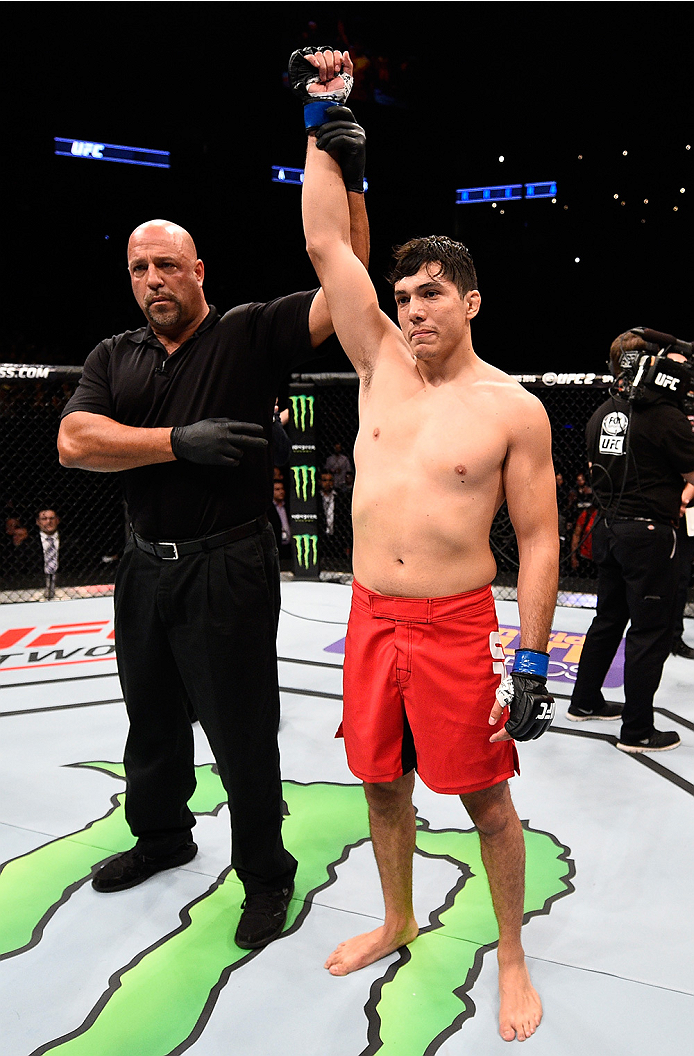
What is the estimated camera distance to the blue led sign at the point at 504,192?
11695 mm

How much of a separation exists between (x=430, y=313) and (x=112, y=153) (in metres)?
10.5

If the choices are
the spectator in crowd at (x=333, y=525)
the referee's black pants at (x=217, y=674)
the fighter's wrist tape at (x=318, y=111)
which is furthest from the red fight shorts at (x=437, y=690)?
the spectator in crowd at (x=333, y=525)

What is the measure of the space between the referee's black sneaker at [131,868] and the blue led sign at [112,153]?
10172 millimetres

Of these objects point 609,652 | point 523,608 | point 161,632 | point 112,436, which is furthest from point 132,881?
point 609,652

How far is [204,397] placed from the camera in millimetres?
1806

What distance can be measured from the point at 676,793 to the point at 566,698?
0.94m

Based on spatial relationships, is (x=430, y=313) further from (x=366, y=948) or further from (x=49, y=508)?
(x=49, y=508)

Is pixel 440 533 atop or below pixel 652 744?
atop

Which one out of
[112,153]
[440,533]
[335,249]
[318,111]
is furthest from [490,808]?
[112,153]

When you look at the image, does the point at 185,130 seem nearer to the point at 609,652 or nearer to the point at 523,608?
the point at 609,652

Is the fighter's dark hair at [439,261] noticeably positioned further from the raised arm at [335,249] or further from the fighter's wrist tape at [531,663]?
the fighter's wrist tape at [531,663]

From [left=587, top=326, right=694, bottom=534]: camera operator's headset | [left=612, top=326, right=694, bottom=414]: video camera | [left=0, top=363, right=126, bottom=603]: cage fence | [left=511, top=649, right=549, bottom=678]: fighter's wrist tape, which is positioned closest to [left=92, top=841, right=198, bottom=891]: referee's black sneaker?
[left=511, top=649, right=549, bottom=678]: fighter's wrist tape

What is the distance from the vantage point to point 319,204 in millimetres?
1538

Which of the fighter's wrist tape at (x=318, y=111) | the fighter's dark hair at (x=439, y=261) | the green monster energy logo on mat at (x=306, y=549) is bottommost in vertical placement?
the green monster energy logo on mat at (x=306, y=549)
